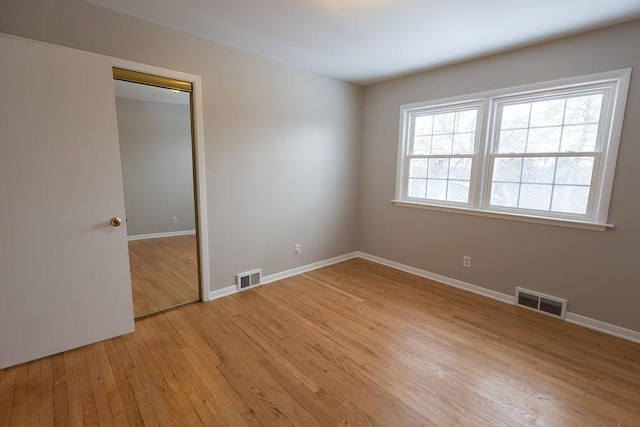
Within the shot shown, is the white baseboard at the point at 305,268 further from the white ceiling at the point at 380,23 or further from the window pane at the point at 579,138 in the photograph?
the window pane at the point at 579,138

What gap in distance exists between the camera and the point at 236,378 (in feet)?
6.21

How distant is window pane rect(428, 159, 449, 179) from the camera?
11.5 ft

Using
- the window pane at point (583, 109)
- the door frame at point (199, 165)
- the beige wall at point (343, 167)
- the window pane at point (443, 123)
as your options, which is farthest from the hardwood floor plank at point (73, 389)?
the window pane at point (583, 109)

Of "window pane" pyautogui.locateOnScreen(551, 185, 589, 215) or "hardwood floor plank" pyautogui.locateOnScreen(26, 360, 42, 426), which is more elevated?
"window pane" pyautogui.locateOnScreen(551, 185, 589, 215)

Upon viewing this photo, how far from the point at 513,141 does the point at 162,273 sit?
13.8 feet

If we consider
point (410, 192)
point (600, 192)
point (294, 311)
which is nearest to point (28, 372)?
point (294, 311)

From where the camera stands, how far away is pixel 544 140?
2748 mm

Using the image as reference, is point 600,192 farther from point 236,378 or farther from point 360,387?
point 236,378

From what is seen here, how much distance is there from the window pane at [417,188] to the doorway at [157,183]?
109 inches

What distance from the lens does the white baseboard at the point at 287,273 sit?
3060mm

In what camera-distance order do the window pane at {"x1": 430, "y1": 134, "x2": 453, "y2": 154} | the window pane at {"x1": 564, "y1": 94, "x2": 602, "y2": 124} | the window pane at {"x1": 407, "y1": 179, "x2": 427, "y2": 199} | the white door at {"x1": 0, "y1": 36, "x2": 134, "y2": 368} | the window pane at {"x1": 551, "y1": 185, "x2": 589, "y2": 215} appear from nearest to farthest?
the white door at {"x1": 0, "y1": 36, "x2": 134, "y2": 368} → the window pane at {"x1": 564, "y1": 94, "x2": 602, "y2": 124} → the window pane at {"x1": 551, "y1": 185, "x2": 589, "y2": 215} → the window pane at {"x1": 430, "y1": 134, "x2": 453, "y2": 154} → the window pane at {"x1": 407, "y1": 179, "x2": 427, "y2": 199}

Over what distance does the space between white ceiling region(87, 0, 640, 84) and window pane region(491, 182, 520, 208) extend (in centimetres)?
133

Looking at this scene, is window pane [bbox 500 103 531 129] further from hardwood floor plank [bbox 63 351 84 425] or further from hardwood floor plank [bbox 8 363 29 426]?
hardwood floor plank [bbox 8 363 29 426]

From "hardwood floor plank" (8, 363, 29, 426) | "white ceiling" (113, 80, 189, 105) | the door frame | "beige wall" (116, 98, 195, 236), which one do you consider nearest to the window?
the door frame
